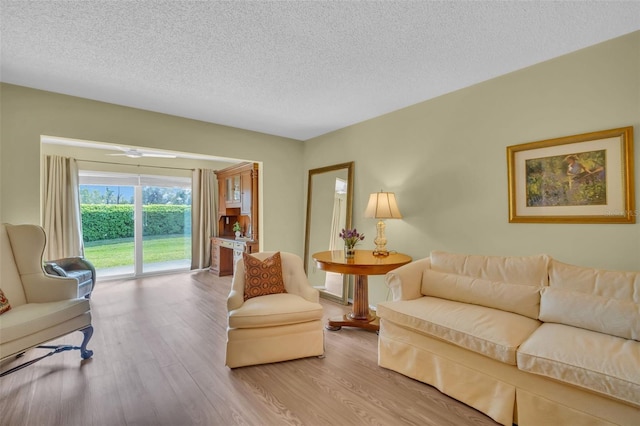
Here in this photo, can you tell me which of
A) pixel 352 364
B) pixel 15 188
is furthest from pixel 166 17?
pixel 352 364

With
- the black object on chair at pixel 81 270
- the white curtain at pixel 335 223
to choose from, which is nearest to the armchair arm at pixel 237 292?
the white curtain at pixel 335 223

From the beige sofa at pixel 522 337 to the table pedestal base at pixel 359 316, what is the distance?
0.71 meters

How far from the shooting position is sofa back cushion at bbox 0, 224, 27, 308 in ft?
7.63

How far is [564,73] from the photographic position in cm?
228

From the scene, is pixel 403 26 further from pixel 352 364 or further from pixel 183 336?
pixel 183 336

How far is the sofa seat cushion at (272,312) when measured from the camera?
2279mm

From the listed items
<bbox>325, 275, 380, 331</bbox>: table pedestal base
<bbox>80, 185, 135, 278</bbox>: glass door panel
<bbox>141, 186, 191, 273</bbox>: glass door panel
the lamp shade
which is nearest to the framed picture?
the lamp shade

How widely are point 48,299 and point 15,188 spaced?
47.8 inches

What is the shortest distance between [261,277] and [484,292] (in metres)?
1.91

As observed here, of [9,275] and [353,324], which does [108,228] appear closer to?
[9,275]

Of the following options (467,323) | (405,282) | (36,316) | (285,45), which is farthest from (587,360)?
(36,316)

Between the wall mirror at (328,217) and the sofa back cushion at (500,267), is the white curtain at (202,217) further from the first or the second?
the sofa back cushion at (500,267)

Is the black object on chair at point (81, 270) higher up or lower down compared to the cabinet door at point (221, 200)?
lower down

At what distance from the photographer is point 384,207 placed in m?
3.16
